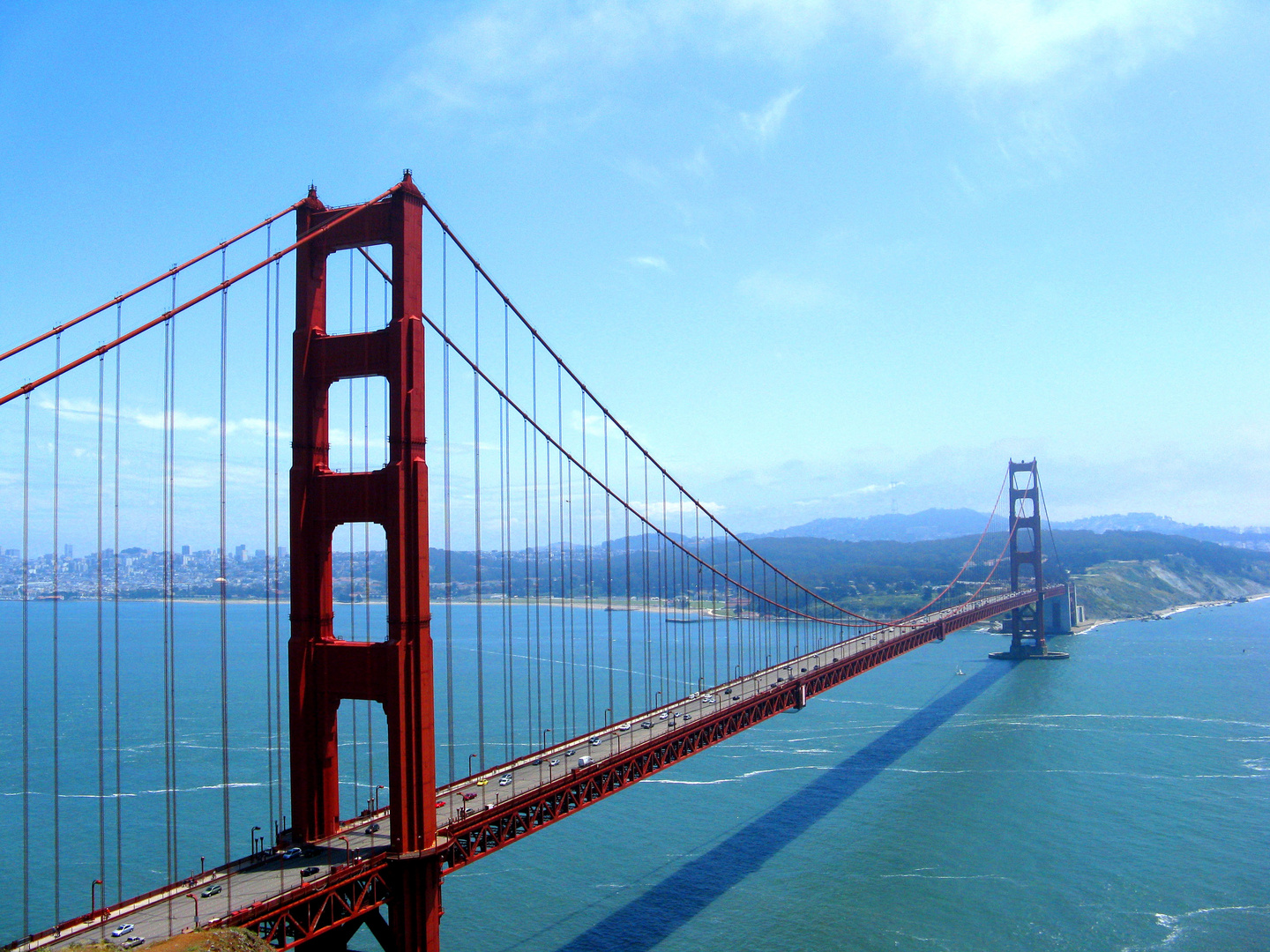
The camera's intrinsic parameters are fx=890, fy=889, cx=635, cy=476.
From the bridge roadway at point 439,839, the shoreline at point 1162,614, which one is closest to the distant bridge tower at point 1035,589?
the shoreline at point 1162,614

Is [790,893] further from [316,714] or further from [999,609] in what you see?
[999,609]

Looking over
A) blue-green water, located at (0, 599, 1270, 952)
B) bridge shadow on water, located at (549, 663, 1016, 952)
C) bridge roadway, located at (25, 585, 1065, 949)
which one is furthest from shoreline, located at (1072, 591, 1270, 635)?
bridge roadway, located at (25, 585, 1065, 949)

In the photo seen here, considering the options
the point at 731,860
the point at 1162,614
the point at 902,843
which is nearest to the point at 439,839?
the point at 731,860

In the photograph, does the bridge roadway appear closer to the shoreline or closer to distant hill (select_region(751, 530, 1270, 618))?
the shoreline

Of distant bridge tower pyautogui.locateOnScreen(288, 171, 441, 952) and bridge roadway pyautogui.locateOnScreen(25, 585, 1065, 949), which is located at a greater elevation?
distant bridge tower pyautogui.locateOnScreen(288, 171, 441, 952)

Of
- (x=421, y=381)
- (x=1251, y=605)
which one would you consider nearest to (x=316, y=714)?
(x=421, y=381)

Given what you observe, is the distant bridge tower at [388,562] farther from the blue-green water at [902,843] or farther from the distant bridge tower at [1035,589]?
the distant bridge tower at [1035,589]

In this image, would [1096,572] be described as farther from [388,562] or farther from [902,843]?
[388,562]
